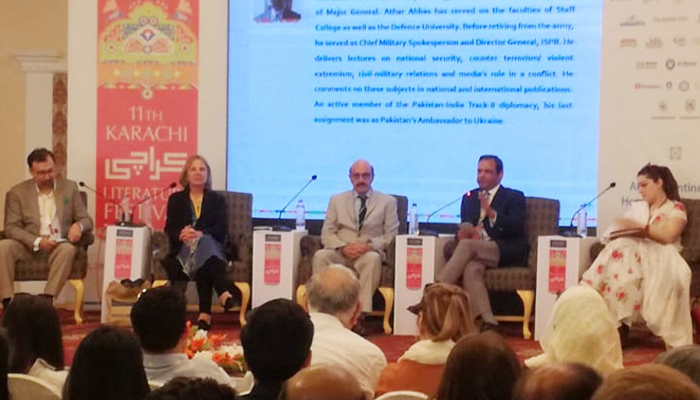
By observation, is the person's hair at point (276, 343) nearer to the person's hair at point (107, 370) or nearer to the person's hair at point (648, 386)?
the person's hair at point (107, 370)

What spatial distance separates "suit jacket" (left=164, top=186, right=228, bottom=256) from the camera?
7.95 m

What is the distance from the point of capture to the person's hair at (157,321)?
327 centimetres

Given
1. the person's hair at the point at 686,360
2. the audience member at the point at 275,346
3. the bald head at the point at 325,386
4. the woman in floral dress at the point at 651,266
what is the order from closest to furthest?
1. the bald head at the point at 325,386
2. the person's hair at the point at 686,360
3. the audience member at the point at 275,346
4. the woman in floral dress at the point at 651,266

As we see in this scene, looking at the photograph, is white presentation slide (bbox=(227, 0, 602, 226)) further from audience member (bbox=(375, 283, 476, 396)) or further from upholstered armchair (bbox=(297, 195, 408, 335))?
audience member (bbox=(375, 283, 476, 396))

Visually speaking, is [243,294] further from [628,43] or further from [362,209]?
[628,43]

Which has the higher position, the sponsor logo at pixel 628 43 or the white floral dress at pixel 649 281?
the sponsor logo at pixel 628 43

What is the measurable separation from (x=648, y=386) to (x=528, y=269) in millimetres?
6081

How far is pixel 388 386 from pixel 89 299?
6.01 meters

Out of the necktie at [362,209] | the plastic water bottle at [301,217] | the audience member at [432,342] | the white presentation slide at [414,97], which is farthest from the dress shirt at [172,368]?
the white presentation slide at [414,97]

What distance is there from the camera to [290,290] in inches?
310

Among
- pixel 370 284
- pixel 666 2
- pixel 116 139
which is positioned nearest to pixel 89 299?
pixel 116 139

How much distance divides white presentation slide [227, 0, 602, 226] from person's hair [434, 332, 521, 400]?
572cm

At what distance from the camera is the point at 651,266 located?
713cm

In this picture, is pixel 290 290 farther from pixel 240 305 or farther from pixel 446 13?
pixel 446 13
